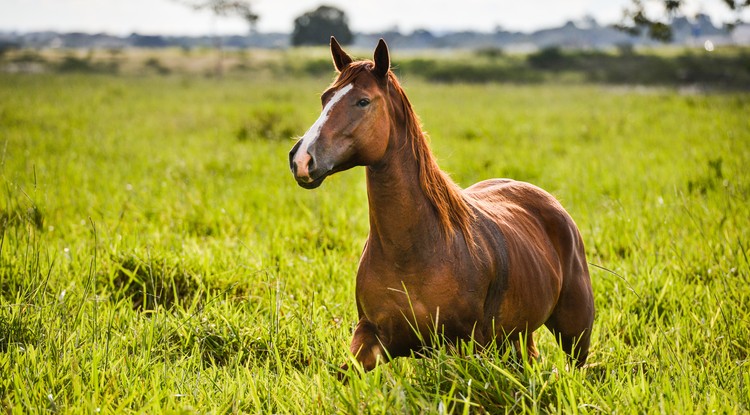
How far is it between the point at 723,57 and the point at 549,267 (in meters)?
49.5

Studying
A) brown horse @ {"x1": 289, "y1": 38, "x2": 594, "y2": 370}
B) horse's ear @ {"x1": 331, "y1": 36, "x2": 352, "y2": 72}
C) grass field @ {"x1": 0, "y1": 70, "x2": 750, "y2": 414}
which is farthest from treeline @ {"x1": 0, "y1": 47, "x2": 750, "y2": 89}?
horse's ear @ {"x1": 331, "y1": 36, "x2": 352, "y2": 72}

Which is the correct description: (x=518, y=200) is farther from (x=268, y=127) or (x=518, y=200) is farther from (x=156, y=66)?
(x=156, y=66)

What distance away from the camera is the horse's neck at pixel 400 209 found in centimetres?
255

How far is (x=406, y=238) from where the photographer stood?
255 cm

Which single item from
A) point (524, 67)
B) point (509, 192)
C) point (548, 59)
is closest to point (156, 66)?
point (524, 67)

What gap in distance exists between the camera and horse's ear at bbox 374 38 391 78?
7.91ft

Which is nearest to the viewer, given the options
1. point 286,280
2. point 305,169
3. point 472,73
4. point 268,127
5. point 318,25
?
point 305,169

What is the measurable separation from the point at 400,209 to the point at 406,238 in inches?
4.6

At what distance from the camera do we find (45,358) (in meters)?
2.89

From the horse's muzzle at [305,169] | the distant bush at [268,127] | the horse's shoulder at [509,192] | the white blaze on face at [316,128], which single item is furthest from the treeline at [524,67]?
the horse's muzzle at [305,169]

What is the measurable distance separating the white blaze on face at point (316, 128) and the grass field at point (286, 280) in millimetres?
597

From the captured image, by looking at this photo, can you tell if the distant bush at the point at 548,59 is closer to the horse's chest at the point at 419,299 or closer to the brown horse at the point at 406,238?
the brown horse at the point at 406,238

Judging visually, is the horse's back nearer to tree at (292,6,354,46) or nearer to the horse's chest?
the horse's chest

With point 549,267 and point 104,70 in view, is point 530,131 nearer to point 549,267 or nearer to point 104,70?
point 549,267
